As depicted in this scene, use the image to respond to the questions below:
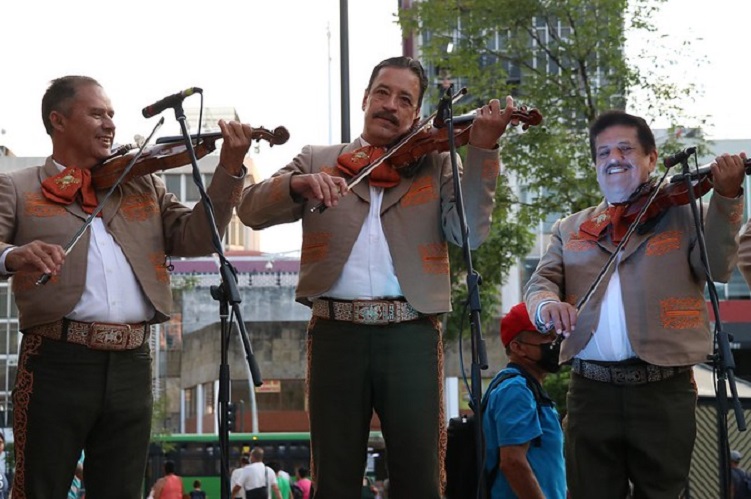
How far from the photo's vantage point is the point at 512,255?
17.0m

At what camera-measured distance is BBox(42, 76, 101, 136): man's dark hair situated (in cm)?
568

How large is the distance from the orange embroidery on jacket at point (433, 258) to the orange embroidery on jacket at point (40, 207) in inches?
62.4

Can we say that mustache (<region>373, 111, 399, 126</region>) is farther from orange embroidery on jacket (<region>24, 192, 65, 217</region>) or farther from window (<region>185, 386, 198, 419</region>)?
window (<region>185, 386, 198, 419</region>)

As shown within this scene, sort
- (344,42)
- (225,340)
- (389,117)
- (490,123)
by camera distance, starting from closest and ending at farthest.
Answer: (225,340) → (490,123) → (389,117) → (344,42)

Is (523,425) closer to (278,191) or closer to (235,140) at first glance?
(278,191)

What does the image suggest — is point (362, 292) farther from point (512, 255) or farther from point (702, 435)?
point (512, 255)

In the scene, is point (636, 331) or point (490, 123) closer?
point (490, 123)

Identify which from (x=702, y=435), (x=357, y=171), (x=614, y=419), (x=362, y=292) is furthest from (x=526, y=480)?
(x=702, y=435)

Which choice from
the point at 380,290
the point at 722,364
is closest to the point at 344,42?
the point at 380,290

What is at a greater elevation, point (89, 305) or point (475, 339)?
point (89, 305)

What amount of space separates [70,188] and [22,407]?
0.97 meters

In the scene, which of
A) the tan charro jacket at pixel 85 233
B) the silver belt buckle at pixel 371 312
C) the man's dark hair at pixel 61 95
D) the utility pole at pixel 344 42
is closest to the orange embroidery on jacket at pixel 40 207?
the tan charro jacket at pixel 85 233

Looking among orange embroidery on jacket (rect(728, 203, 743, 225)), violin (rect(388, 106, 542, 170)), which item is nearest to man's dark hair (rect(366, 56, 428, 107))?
violin (rect(388, 106, 542, 170))

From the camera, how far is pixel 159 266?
5535 millimetres
